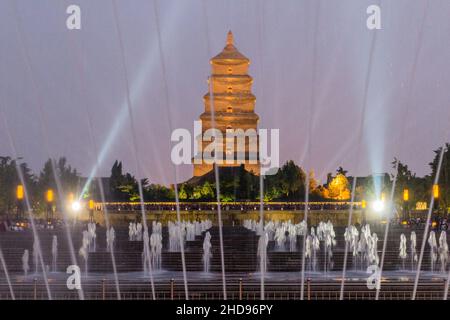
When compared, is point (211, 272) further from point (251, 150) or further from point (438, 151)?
point (251, 150)

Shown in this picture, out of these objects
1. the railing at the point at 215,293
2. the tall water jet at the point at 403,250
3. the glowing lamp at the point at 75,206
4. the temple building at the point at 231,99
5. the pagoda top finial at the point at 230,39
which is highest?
the pagoda top finial at the point at 230,39

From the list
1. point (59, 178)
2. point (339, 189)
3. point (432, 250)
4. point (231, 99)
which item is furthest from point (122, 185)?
point (432, 250)

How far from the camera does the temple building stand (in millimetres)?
85688

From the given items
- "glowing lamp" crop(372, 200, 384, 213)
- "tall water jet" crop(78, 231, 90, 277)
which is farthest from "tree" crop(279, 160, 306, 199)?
"tall water jet" crop(78, 231, 90, 277)

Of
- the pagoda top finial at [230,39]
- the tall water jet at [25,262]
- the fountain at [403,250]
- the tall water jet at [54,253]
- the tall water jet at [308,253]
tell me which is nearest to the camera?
the tall water jet at [25,262]

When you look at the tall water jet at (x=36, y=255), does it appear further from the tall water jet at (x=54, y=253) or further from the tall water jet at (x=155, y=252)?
the tall water jet at (x=155, y=252)

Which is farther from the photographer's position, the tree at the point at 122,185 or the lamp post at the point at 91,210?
the tree at the point at 122,185

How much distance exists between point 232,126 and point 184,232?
45.3 meters

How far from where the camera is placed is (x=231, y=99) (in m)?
86.2

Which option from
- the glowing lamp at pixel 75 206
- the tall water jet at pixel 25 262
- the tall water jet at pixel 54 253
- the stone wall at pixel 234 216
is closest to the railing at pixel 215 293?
the tall water jet at pixel 25 262

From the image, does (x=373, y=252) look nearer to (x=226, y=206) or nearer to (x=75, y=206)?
(x=75, y=206)

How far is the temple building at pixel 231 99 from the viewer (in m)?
85.7
